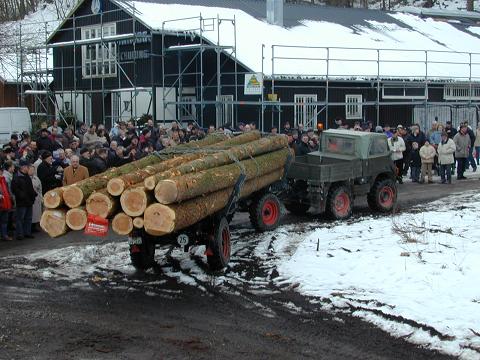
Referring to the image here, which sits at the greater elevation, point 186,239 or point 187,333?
point 186,239

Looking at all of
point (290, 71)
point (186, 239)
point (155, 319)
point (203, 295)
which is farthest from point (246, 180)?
point (290, 71)

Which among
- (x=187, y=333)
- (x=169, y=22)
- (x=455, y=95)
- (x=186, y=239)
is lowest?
(x=187, y=333)

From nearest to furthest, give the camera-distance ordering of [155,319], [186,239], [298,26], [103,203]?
[155,319] → [103,203] → [186,239] → [298,26]

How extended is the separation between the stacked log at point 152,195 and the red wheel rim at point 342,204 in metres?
4.35

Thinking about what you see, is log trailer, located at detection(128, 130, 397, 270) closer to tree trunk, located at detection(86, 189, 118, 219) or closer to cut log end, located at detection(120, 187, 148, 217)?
tree trunk, located at detection(86, 189, 118, 219)

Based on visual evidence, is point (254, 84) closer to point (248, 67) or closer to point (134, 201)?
point (248, 67)

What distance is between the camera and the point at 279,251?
13203 mm

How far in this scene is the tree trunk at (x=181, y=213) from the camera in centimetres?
1017

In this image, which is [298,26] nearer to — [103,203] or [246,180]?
[246,180]

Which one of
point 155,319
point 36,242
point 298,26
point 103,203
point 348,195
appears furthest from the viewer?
point 298,26

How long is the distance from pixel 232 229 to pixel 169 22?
626 inches

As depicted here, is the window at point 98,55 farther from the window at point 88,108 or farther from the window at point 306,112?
the window at point 306,112

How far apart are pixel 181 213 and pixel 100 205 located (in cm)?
113

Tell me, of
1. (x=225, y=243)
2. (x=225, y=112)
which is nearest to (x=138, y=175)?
(x=225, y=243)
